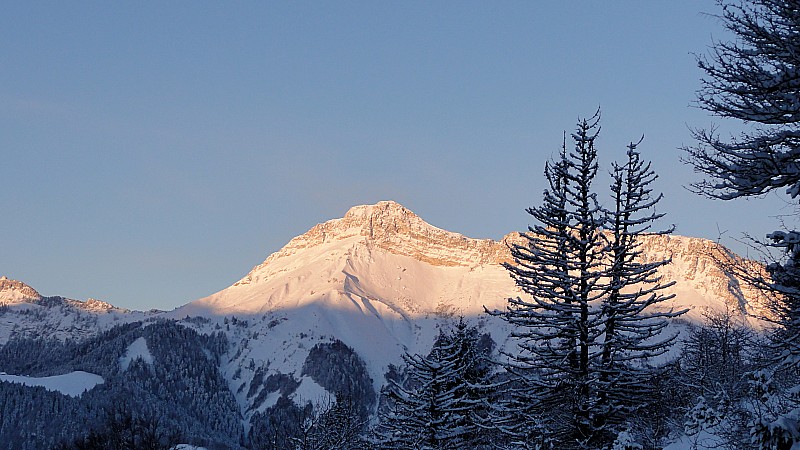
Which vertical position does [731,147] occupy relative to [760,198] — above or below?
above

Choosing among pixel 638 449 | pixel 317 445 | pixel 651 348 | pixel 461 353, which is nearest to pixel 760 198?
pixel 638 449

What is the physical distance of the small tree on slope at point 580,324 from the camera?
1727 cm

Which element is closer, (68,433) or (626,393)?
(626,393)

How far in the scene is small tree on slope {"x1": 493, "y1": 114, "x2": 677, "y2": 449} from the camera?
680 inches

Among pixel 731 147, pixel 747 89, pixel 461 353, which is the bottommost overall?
pixel 461 353

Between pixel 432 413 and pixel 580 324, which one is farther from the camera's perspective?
pixel 432 413

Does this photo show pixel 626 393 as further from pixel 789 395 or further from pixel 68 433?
pixel 68 433

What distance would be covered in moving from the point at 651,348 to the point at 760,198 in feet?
19.8

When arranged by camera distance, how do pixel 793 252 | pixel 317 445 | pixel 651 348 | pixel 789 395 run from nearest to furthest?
1. pixel 789 395
2. pixel 793 252
3. pixel 651 348
4. pixel 317 445

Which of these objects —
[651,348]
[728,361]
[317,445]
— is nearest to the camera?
[651,348]

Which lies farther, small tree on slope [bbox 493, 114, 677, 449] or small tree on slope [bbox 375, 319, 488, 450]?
small tree on slope [bbox 375, 319, 488, 450]

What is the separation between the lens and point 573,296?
17625 millimetres

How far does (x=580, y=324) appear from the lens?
687 inches

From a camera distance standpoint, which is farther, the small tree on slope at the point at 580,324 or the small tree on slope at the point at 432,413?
the small tree on slope at the point at 432,413
